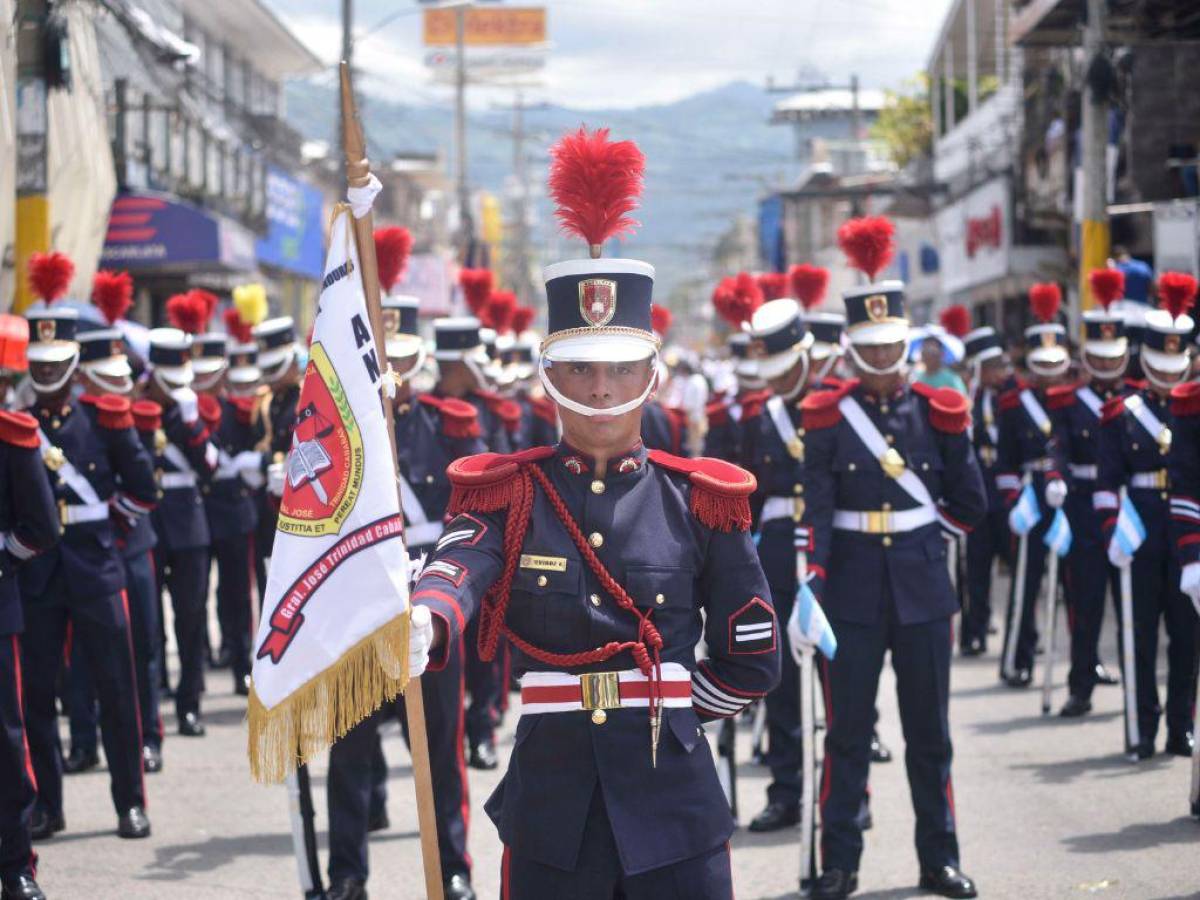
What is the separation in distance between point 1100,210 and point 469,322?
1231 cm

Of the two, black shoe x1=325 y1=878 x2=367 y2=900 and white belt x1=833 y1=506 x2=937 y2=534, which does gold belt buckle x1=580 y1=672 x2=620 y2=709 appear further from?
white belt x1=833 y1=506 x2=937 y2=534

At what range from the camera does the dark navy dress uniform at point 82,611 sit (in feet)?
27.9

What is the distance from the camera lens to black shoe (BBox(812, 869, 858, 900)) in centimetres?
749

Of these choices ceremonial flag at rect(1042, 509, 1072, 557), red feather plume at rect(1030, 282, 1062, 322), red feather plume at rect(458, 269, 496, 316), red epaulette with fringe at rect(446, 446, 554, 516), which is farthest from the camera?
red feather plume at rect(458, 269, 496, 316)

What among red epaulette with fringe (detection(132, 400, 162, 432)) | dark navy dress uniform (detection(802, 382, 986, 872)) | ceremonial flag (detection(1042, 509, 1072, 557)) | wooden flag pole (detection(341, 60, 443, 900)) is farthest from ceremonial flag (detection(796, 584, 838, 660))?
ceremonial flag (detection(1042, 509, 1072, 557))

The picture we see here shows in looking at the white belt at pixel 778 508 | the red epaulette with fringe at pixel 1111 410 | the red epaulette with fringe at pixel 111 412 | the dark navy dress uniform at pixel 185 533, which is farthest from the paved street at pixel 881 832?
the red epaulette with fringe at pixel 111 412

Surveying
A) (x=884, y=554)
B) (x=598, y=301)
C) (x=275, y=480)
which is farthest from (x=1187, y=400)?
(x=598, y=301)

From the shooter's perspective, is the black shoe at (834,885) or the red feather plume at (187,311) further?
the red feather plume at (187,311)

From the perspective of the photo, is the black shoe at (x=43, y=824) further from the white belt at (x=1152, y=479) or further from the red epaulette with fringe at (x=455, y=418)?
the white belt at (x=1152, y=479)

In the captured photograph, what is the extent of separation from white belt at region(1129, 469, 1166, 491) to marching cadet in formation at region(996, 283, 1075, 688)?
2.11 meters

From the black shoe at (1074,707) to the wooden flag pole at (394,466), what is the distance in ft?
25.6

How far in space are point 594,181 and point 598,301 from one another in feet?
1.04

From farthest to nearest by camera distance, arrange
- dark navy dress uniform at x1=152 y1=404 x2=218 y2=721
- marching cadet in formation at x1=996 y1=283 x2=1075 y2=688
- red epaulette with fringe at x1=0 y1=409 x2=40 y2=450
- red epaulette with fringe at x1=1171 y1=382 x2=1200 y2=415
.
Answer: marching cadet in formation at x1=996 y1=283 x2=1075 y2=688 < dark navy dress uniform at x1=152 y1=404 x2=218 y2=721 < red epaulette with fringe at x1=1171 y1=382 x2=1200 y2=415 < red epaulette with fringe at x1=0 y1=409 x2=40 y2=450

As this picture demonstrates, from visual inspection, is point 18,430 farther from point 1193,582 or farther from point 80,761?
point 1193,582
